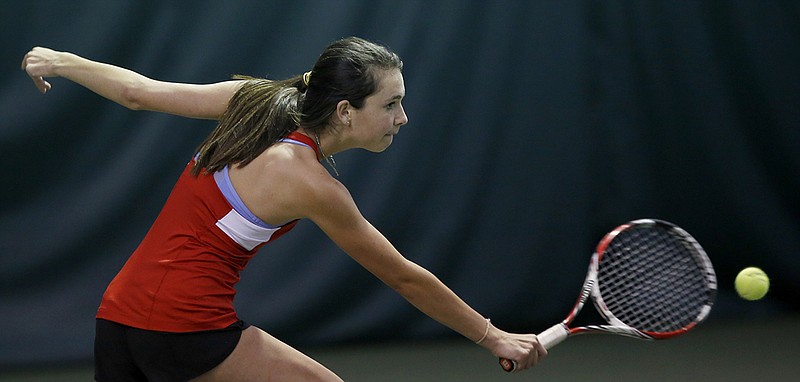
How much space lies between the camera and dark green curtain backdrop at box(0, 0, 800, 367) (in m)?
3.67

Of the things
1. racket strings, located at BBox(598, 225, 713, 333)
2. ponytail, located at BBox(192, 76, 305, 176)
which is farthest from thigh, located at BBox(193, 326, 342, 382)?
racket strings, located at BBox(598, 225, 713, 333)

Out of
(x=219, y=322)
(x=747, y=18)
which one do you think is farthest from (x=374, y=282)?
(x=219, y=322)

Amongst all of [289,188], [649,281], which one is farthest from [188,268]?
[649,281]

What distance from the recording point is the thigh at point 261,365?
1858 millimetres

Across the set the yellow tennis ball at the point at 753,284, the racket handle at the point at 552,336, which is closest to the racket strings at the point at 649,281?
the yellow tennis ball at the point at 753,284

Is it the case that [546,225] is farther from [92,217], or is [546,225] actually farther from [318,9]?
[92,217]

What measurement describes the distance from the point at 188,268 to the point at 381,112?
17.0 inches

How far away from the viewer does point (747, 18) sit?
14.3 ft

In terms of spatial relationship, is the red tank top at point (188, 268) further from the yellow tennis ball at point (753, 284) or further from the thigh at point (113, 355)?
the yellow tennis ball at point (753, 284)

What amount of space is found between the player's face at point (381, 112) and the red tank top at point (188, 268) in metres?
0.12

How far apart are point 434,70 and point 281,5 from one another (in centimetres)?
60

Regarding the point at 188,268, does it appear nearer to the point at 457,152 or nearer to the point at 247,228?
the point at 247,228

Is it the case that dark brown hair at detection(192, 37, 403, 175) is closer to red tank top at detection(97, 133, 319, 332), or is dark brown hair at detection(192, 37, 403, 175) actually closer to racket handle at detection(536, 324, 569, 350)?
red tank top at detection(97, 133, 319, 332)

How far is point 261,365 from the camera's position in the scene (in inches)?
73.3
